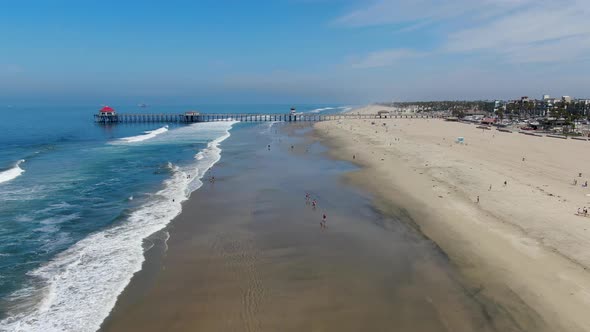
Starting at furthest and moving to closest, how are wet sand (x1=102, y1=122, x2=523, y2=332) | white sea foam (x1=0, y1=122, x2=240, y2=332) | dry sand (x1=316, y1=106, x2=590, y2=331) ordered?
dry sand (x1=316, y1=106, x2=590, y2=331) < white sea foam (x1=0, y1=122, x2=240, y2=332) < wet sand (x1=102, y1=122, x2=523, y2=332)

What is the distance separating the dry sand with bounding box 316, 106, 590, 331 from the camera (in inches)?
543

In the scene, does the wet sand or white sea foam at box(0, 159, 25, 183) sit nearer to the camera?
the wet sand

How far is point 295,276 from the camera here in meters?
15.5

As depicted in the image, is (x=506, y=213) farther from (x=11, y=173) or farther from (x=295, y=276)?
(x=11, y=173)

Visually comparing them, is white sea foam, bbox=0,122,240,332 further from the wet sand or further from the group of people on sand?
the group of people on sand

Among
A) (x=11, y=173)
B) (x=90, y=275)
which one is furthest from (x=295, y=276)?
(x=11, y=173)

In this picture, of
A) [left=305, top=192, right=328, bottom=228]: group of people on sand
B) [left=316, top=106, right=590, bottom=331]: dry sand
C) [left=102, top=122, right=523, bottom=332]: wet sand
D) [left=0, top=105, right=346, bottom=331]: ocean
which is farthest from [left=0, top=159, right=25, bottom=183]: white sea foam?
[left=316, top=106, right=590, bottom=331]: dry sand

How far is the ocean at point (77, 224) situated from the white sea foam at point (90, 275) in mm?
33

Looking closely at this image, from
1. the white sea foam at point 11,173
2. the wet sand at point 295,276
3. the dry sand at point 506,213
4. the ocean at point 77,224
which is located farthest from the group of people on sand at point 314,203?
the white sea foam at point 11,173

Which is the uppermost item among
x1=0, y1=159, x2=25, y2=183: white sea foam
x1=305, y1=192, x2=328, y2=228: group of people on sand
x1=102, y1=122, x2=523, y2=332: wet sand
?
x1=0, y1=159, x2=25, y2=183: white sea foam

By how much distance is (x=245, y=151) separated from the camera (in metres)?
49.4

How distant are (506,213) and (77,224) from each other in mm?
23800

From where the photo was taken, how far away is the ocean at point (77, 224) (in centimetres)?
1359

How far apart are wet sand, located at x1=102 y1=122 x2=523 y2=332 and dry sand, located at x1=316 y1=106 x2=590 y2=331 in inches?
50.6
